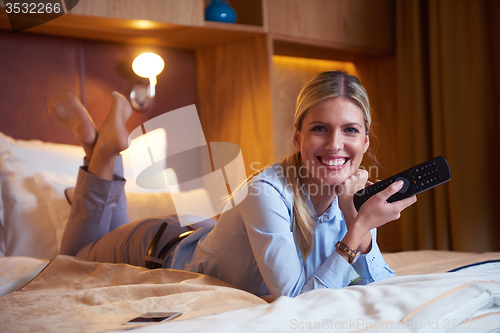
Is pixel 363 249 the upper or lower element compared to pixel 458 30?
lower

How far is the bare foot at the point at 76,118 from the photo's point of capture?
70.8 inches

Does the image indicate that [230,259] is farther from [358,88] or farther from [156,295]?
[358,88]

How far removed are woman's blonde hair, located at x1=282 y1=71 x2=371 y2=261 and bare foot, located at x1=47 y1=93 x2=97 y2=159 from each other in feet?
2.87

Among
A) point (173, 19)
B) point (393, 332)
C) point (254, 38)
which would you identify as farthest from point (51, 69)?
point (393, 332)

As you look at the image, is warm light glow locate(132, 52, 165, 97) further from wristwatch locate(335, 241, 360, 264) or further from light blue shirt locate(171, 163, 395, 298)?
wristwatch locate(335, 241, 360, 264)

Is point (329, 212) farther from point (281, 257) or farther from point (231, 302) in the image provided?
point (231, 302)

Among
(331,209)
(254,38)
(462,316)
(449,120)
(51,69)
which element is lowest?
(462,316)

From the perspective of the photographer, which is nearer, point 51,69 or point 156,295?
point 156,295

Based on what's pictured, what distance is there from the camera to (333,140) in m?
1.21

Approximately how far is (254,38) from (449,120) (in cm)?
116

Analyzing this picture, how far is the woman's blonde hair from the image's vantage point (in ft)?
3.96

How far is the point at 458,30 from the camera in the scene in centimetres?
258

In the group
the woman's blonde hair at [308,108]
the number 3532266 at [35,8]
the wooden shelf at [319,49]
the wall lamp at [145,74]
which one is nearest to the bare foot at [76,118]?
the number 3532266 at [35,8]

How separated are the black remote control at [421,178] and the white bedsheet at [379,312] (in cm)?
25
